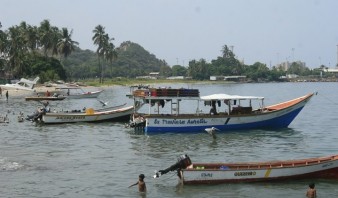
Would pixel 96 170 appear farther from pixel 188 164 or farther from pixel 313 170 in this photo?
pixel 313 170

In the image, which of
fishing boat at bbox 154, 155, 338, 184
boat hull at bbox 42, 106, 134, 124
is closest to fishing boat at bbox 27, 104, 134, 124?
boat hull at bbox 42, 106, 134, 124

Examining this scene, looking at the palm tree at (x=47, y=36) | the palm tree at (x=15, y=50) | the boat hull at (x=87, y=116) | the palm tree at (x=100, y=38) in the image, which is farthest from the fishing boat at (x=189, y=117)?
the palm tree at (x=100, y=38)

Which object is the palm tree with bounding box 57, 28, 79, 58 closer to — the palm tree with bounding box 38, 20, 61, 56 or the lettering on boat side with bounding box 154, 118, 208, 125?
the palm tree with bounding box 38, 20, 61, 56

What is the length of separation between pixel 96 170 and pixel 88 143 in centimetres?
987

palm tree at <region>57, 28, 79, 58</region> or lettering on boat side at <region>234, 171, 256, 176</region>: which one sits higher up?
palm tree at <region>57, 28, 79, 58</region>

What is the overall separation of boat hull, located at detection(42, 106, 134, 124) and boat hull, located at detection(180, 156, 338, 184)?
26.5m

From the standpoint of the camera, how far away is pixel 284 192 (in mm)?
20953

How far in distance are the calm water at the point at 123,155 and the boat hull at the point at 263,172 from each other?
304 mm

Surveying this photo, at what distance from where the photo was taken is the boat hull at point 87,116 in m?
46.2

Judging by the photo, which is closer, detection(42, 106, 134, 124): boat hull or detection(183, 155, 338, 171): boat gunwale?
detection(183, 155, 338, 171): boat gunwale

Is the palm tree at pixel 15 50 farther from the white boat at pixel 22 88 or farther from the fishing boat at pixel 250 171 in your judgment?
the fishing boat at pixel 250 171

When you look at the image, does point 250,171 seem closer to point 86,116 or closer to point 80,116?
point 86,116

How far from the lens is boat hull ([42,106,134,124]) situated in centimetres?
4625

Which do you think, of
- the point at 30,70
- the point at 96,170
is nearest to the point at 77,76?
the point at 30,70
